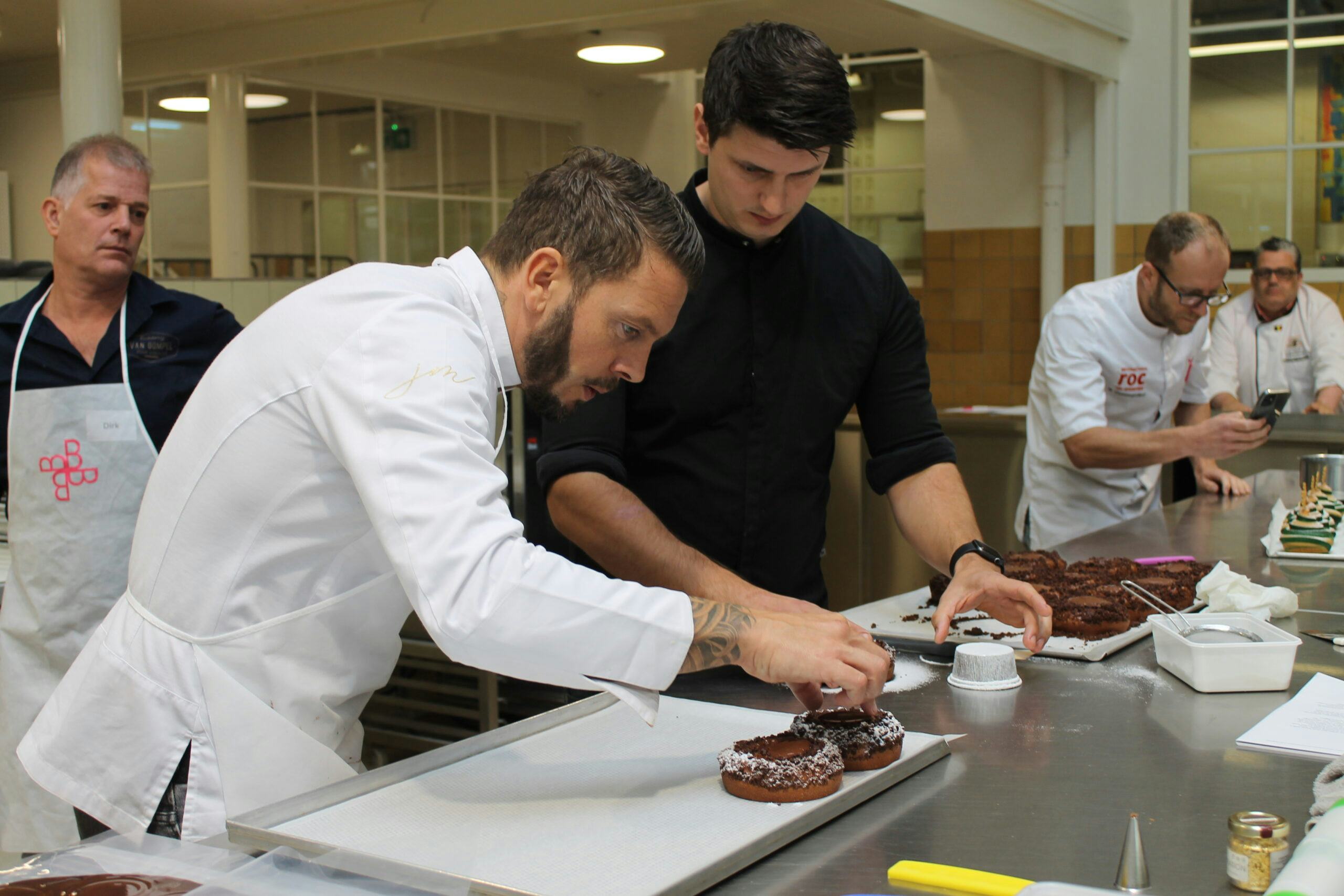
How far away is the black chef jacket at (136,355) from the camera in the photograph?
237 cm

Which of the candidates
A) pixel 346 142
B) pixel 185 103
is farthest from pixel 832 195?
pixel 185 103

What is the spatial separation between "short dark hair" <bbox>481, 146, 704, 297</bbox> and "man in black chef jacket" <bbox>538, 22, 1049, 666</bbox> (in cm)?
43

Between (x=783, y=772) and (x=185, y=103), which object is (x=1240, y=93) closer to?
(x=185, y=103)

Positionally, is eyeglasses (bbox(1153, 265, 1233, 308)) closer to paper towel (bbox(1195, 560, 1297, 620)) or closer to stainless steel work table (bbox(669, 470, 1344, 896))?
paper towel (bbox(1195, 560, 1297, 620))

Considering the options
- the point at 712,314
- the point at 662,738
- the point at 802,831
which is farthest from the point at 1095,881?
the point at 712,314

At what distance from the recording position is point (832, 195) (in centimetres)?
758

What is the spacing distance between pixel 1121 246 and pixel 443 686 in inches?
179

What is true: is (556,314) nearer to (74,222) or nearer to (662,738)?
(662,738)

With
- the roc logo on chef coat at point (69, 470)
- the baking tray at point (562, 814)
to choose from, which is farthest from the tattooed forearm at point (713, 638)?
the roc logo on chef coat at point (69, 470)

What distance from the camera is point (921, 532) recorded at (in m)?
1.90

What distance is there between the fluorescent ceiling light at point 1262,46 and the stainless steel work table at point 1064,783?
17.8 ft

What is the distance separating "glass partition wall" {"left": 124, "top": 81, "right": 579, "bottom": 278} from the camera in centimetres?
711

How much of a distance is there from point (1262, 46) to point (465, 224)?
4728 mm

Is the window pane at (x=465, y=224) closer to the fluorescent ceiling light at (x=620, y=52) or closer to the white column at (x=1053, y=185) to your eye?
the fluorescent ceiling light at (x=620, y=52)
